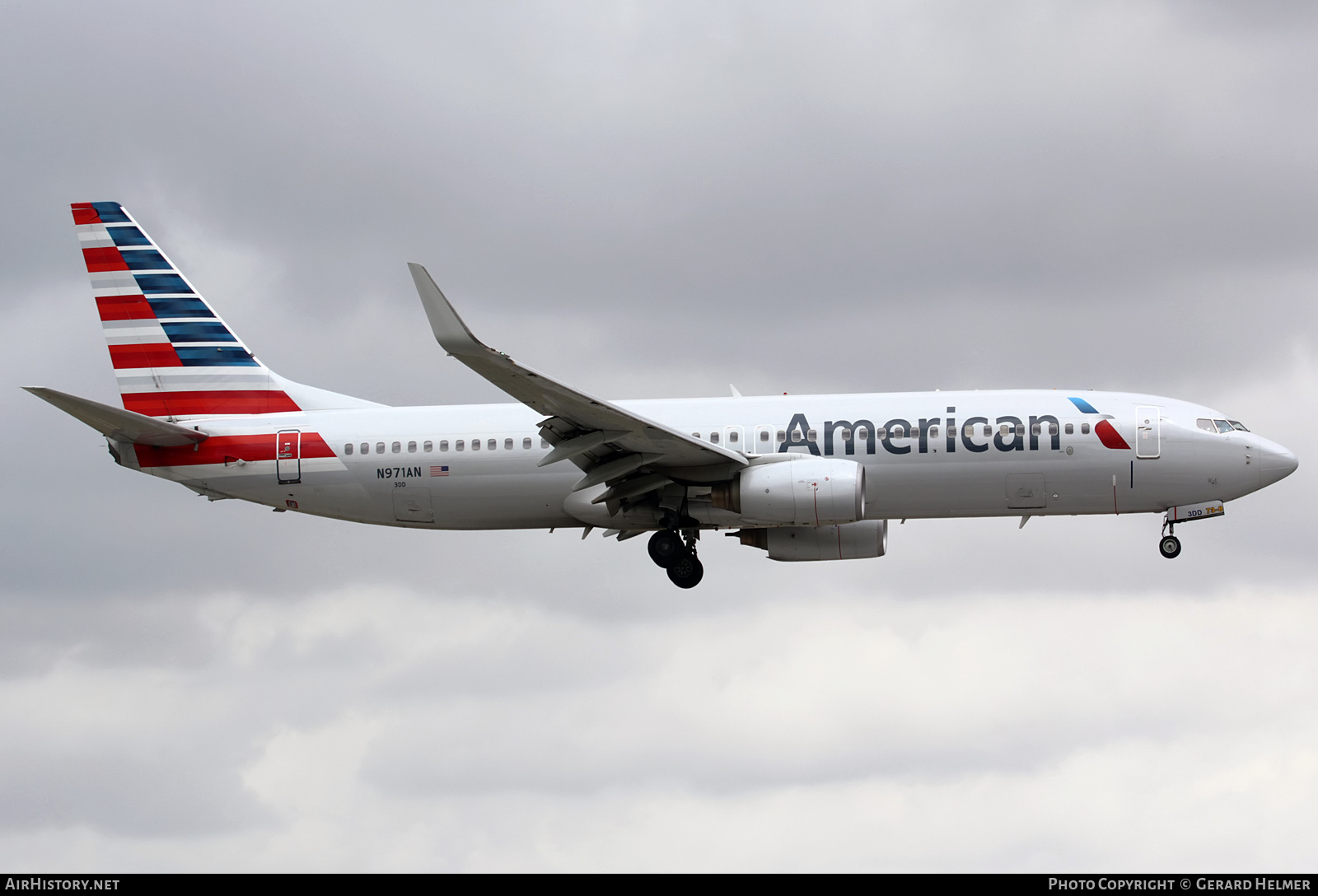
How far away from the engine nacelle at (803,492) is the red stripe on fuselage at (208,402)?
14.5 metres

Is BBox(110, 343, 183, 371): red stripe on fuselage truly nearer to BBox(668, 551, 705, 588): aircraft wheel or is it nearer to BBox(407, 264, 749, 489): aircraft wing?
BBox(407, 264, 749, 489): aircraft wing

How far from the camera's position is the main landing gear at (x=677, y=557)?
41.0 meters

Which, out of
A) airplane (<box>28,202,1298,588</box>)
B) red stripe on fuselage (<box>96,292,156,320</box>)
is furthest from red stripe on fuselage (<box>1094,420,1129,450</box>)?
red stripe on fuselage (<box>96,292,156,320</box>)

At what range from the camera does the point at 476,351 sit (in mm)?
33469

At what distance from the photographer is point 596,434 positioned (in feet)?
125

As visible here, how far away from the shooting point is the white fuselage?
39.0 metres

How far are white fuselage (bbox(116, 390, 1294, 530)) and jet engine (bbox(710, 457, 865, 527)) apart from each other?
4.30 feet

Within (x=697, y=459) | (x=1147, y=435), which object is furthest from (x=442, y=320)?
(x=1147, y=435)

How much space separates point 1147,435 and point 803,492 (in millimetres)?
9365

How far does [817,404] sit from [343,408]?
13.9 metres

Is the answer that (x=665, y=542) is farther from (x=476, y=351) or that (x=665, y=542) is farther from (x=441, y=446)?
(x=476, y=351)

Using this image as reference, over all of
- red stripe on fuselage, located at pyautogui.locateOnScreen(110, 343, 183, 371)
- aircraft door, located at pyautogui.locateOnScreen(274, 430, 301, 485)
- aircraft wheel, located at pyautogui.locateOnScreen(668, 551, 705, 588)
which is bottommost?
aircraft wheel, located at pyautogui.locateOnScreen(668, 551, 705, 588)
